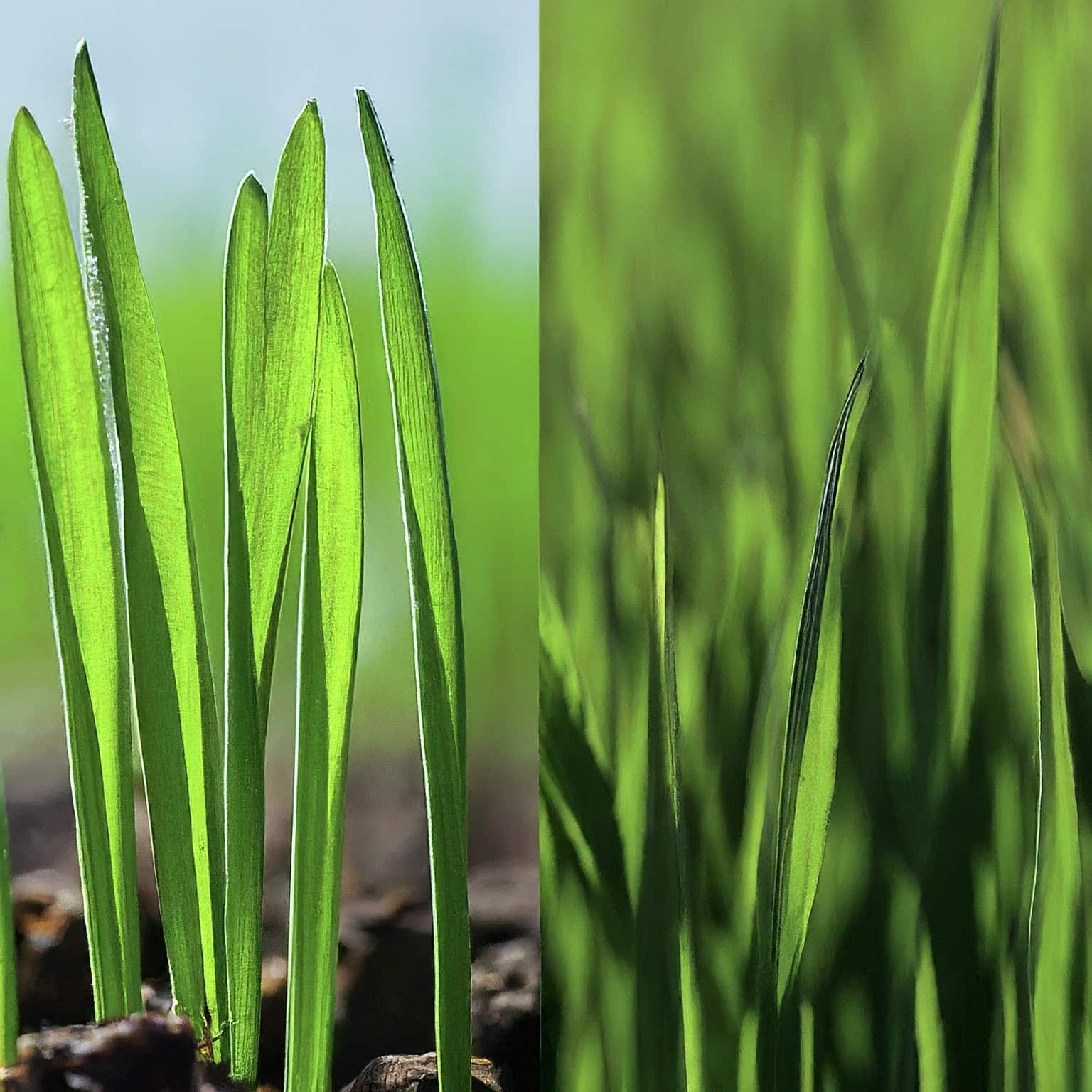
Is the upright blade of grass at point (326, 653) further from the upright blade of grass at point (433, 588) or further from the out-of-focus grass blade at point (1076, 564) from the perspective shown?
the out-of-focus grass blade at point (1076, 564)

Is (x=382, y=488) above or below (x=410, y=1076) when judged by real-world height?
above

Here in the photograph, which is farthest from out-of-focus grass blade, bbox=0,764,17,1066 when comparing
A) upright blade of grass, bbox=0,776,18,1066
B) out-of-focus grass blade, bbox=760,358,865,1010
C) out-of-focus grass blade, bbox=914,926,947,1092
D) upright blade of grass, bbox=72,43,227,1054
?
out-of-focus grass blade, bbox=914,926,947,1092

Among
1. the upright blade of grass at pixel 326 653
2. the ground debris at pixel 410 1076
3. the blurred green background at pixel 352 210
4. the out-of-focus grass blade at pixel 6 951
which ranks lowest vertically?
the ground debris at pixel 410 1076

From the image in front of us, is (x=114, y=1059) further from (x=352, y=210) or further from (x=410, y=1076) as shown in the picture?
(x=352, y=210)

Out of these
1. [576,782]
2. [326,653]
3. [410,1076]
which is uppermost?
[326,653]

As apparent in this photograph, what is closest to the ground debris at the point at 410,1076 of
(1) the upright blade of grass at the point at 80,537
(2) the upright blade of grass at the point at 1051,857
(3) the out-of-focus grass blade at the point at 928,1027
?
(1) the upright blade of grass at the point at 80,537

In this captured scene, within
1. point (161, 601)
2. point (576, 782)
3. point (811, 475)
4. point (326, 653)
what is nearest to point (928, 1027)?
point (576, 782)

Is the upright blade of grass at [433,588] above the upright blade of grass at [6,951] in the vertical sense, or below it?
above

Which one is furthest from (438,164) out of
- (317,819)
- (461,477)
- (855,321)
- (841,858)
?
(841,858)
